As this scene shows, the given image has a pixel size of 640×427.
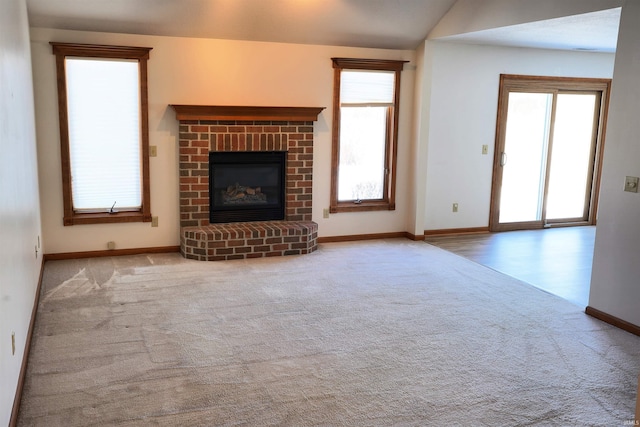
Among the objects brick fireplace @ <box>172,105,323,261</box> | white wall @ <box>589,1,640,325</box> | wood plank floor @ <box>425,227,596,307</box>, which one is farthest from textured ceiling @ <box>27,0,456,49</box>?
wood plank floor @ <box>425,227,596,307</box>

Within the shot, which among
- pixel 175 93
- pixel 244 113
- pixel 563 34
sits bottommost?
pixel 244 113

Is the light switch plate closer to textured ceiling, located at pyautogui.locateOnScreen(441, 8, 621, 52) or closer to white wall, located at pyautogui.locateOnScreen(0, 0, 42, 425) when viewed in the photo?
textured ceiling, located at pyautogui.locateOnScreen(441, 8, 621, 52)

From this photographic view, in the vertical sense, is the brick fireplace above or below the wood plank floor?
above

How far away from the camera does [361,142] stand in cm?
677

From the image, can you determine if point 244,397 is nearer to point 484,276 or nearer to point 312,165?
point 484,276

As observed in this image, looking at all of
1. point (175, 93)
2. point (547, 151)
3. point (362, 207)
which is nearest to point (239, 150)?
point (175, 93)

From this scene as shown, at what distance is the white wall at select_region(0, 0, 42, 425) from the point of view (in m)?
2.62

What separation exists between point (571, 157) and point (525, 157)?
84 cm

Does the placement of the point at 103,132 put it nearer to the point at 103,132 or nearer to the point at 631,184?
the point at 103,132

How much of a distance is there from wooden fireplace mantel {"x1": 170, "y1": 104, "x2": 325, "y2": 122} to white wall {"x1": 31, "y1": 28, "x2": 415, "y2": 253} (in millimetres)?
124

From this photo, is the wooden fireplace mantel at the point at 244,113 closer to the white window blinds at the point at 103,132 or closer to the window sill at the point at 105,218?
the white window blinds at the point at 103,132

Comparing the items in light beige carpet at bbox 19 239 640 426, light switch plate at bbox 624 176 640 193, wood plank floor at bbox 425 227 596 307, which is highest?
light switch plate at bbox 624 176 640 193

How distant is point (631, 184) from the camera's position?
408cm

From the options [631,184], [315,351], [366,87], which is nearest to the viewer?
[315,351]
